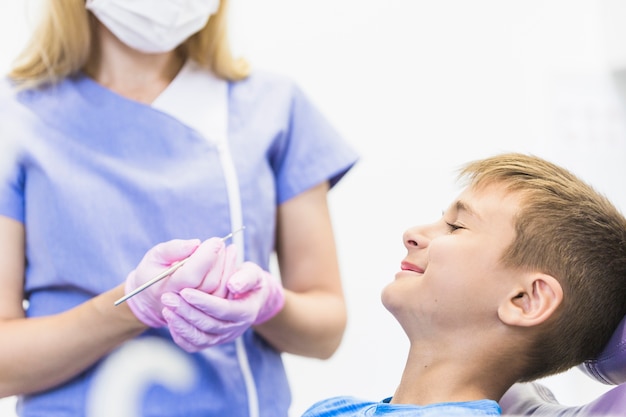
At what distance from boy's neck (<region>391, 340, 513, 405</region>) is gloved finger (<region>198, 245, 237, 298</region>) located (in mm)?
302

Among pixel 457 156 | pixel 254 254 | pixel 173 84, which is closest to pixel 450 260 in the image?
pixel 254 254

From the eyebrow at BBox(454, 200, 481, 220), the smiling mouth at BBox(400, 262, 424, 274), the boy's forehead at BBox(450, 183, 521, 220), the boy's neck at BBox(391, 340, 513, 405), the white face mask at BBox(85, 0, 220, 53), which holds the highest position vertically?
the boy's forehead at BBox(450, 183, 521, 220)

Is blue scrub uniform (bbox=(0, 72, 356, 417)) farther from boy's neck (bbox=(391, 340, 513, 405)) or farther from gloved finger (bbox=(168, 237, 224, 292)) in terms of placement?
boy's neck (bbox=(391, 340, 513, 405))

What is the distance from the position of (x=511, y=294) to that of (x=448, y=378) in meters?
0.15

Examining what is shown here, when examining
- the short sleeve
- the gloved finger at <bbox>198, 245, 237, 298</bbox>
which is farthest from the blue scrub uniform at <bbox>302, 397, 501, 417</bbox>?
the short sleeve

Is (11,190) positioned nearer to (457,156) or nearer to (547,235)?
(547,235)

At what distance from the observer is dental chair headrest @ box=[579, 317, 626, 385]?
117cm

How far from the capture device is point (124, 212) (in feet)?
4.53

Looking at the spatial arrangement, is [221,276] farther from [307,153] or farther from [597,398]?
[597,398]

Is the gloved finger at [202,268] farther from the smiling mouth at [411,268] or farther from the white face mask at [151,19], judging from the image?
the white face mask at [151,19]

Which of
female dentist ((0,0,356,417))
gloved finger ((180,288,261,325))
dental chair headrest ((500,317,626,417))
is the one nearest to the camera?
dental chair headrest ((500,317,626,417))

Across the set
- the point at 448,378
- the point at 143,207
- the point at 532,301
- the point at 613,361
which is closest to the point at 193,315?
the point at 143,207

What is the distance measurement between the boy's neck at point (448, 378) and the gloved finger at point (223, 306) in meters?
0.25

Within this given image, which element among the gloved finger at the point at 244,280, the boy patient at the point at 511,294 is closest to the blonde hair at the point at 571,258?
the boy patient at the point at 511,294
